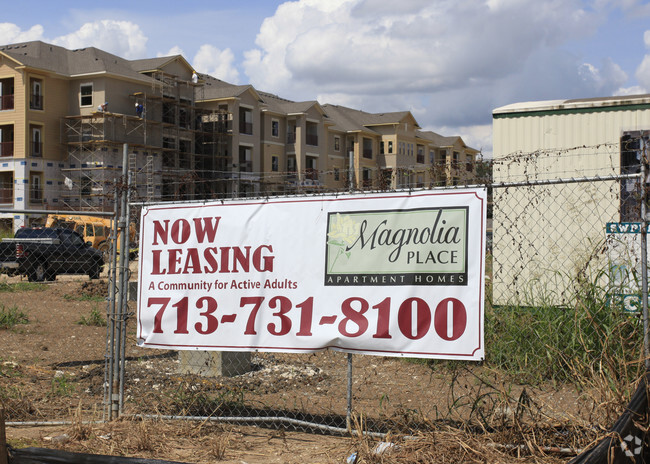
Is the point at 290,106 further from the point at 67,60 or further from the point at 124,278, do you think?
the point at 124,278

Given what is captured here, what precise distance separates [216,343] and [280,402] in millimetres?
1859

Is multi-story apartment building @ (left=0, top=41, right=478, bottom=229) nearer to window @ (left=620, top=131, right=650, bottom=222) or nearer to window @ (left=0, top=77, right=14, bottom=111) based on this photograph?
window @ (left=0, top=77, right=14, bottom=111)

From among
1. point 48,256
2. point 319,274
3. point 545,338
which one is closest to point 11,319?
point 319,274

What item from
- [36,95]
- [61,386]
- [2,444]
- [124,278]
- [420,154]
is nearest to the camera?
[2,444]

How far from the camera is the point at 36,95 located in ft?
146

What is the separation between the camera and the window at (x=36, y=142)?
44438 mm

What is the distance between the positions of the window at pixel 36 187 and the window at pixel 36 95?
4491mm

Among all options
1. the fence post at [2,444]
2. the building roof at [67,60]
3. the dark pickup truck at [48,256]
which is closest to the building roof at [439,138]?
the building roof at [67,60]

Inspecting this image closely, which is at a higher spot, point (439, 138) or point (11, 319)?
point (439, 138)

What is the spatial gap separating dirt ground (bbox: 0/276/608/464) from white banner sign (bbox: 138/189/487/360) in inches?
27.6

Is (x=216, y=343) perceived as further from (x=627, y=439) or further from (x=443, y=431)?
(x=627, y=439)

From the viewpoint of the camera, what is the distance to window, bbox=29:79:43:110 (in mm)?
44469

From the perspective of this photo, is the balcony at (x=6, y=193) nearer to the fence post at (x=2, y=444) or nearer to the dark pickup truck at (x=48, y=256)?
the dark pickup truck at (x=48, y=256)

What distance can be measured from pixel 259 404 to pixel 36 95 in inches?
1697
